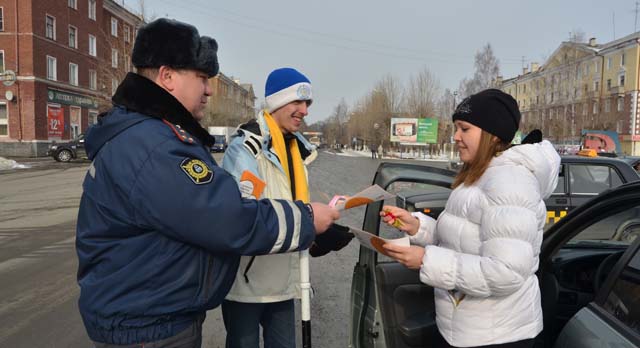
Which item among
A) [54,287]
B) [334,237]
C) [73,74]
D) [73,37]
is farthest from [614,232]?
[73,37]

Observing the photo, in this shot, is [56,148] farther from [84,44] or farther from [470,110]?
[470,110]

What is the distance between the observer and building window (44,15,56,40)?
32750mm

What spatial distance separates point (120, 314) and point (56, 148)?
2920cm

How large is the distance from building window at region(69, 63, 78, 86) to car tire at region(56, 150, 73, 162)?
41.4 feet

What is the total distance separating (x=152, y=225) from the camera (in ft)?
4.65

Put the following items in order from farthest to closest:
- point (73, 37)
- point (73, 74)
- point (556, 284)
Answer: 1. point (73, 74)
2. point (73, 37)
3. point (556, 284)

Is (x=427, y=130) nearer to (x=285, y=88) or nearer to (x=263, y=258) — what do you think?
(x=285, y=88)

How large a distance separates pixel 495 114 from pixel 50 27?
3940 cm

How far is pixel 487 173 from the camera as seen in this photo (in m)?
1.85

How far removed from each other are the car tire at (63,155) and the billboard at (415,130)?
119 ft

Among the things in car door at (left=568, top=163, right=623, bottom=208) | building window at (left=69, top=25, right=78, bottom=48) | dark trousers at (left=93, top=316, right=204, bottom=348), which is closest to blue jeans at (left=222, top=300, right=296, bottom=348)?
dark trousers at (left=93, top=316, right=204, bottom=348)

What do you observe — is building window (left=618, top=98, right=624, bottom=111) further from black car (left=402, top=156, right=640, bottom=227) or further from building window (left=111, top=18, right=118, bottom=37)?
building window (left=111, top=18, right=118, bottom=37)

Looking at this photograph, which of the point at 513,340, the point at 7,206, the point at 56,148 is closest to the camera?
the point at 513,340

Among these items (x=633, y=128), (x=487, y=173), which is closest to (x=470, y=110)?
(x=487, y=173)
